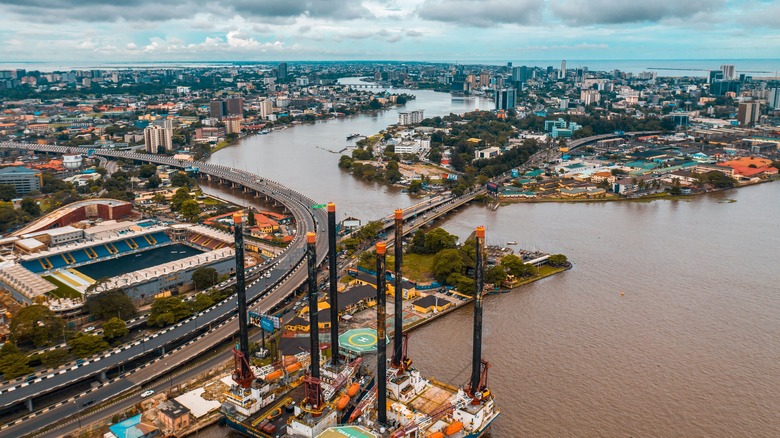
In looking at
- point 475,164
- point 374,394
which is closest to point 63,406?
point 374,394

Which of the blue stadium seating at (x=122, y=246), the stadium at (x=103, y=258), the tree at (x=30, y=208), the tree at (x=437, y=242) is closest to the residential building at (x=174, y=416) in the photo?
the stadium at (x=103, y=258)

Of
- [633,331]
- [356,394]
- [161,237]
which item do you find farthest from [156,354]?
[633,331]

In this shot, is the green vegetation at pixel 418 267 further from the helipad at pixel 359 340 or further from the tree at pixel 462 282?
the helipad at pixel 359 340

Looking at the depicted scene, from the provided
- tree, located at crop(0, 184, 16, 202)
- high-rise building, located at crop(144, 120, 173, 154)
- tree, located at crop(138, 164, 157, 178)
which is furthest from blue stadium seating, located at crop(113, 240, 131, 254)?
high-rise building, located at crop(144, 120, 173, 154)

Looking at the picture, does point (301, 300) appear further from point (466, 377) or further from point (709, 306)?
point (709, 306)

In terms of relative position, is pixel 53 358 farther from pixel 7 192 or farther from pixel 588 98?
pixel 588 98
